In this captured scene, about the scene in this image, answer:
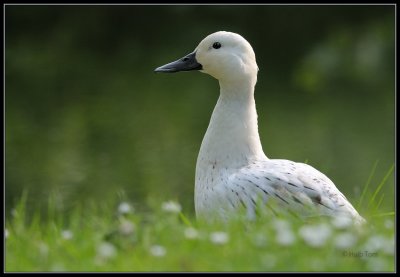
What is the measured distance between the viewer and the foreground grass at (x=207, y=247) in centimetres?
522

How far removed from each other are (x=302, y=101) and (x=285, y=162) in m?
15.9

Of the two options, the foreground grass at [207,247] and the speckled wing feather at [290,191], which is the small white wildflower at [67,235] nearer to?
the foreground grass at [207,247]

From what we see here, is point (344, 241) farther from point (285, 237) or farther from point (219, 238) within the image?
point (219, 238)

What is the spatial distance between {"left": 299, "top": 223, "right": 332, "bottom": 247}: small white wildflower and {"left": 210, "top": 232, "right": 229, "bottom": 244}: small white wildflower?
1.54 ft

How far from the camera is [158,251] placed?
539 centimetres

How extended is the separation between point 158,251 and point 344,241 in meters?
1.13

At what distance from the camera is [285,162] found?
759 centimetres

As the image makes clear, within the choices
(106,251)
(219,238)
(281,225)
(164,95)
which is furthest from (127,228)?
(164,95)

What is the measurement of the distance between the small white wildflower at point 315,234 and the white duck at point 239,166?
1.22 meters

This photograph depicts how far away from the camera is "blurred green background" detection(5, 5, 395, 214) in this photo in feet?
58.2

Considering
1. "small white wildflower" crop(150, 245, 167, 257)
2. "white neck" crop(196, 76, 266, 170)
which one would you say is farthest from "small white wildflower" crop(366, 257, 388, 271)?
"white neck" crop(196, 76, 266, 170)

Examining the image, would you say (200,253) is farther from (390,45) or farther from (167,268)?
(390,45)

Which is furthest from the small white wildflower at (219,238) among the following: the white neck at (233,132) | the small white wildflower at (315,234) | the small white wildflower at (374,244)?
the white neck at (233,132)

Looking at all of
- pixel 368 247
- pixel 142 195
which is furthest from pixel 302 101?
pixel 368 247
